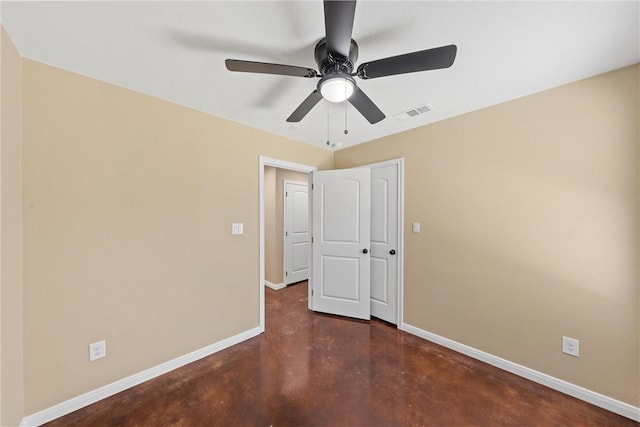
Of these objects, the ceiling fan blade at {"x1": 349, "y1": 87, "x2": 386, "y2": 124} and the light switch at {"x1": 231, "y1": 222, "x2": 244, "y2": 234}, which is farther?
the light switch at {"x1": 231, "y1": 222, "x2": 244, "y2": 234}

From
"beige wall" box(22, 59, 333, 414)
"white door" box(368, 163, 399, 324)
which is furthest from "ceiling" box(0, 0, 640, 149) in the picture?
"white door" box(368, 163, 399, 324)

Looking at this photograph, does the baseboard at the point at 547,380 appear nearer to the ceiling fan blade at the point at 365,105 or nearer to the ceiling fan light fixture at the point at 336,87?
the ceiling fan blade at the point at 365,105

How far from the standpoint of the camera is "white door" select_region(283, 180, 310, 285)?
4.41 metres

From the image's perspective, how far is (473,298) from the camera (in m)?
2.29

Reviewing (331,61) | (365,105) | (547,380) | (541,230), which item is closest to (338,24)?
(331,61)

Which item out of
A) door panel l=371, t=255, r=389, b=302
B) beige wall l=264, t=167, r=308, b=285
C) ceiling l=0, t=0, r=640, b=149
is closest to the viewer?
ceiling l=0, t=0, r=640, b=149

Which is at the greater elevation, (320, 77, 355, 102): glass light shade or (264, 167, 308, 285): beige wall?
(320, 77, 355, 102): glass light shade

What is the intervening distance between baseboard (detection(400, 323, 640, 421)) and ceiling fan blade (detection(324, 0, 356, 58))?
106 inches

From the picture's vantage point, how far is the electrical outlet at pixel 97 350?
173cm

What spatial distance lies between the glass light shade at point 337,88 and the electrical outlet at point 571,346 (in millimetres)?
2406

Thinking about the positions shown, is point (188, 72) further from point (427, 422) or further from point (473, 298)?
point (473, 298)

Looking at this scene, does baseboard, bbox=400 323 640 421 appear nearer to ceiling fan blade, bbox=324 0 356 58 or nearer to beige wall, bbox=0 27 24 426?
ceiling fan blade, bbox=324 0 356 58

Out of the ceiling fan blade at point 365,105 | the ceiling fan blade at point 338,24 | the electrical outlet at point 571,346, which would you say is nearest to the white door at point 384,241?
the ceiling fan blade at point 365,105

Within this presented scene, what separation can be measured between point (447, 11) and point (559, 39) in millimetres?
760
